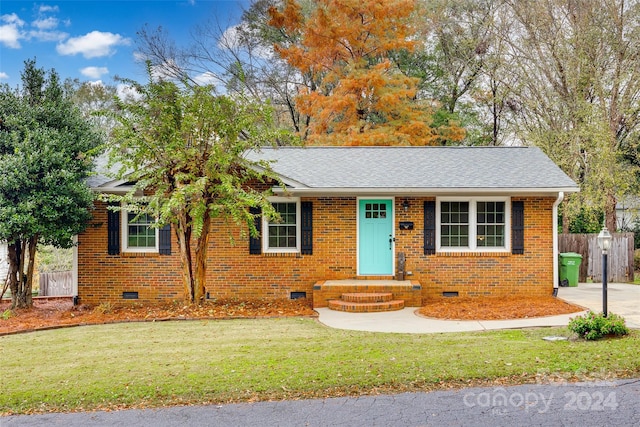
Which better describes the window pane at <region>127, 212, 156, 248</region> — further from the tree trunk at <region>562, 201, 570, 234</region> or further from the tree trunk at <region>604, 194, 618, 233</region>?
the tree trunk at <region>604, 194, 618, 233</region>

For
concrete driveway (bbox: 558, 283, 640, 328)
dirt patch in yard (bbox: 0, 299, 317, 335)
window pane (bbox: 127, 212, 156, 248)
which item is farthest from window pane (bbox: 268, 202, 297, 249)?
concrete driveway (bbox: 558, 283, 640, 328)

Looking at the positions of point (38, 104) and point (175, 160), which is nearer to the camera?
point (175, 160)

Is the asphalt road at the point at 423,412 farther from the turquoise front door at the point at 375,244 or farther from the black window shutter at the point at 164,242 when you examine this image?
the black window shutter at the point at 164,242

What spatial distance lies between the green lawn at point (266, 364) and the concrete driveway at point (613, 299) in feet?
8.04

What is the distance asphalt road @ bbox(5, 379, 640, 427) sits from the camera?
4633 millimetres

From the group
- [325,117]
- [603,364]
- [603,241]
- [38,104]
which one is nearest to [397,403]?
[603,364]

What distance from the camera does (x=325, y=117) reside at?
20.7 m

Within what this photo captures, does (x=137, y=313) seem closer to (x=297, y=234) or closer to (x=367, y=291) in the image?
Result: (x=297, y=234)

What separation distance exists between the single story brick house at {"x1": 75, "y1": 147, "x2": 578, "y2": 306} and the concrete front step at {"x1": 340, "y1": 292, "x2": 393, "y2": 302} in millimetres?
1083

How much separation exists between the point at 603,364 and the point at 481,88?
1911 centimetres

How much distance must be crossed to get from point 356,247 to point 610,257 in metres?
9.79

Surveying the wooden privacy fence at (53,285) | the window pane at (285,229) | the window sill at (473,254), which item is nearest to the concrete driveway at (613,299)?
the window sill at (473,254)

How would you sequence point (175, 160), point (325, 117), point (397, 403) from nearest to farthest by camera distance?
point (397, 403)
point (175, 160)
point (325, 117)

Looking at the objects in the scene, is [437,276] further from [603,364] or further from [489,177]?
[603,364]
